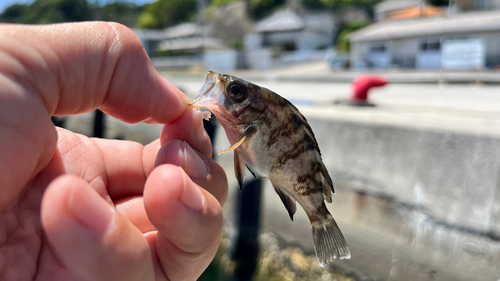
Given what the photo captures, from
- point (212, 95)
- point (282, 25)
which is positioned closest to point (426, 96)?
point (212, 95)

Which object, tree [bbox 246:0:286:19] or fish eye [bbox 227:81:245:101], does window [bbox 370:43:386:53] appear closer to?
fish eye [bbox 227:81:245:101]

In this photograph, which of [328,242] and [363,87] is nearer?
[328,242]

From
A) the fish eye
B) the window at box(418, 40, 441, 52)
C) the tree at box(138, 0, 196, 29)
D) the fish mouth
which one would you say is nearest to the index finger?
the fish mouth

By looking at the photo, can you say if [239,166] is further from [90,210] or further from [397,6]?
[397,6]

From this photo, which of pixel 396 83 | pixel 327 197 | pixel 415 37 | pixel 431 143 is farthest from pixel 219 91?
pixel 415 37

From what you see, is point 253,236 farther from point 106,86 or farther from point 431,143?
point 106,86
